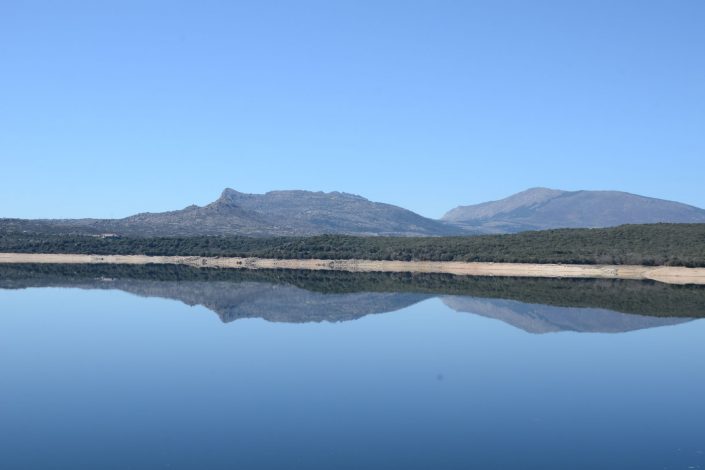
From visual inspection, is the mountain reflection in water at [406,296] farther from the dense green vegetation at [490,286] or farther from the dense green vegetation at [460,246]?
the dense green vegetation at [460,246]

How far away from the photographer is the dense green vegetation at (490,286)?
49500 millimetres

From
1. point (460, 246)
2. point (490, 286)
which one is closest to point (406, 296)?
point (490, 286)

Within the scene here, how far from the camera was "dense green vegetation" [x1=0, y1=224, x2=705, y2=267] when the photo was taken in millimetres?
82438

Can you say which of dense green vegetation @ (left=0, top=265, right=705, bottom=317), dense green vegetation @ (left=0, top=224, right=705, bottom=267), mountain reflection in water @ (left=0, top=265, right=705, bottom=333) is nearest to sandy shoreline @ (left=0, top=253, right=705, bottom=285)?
dense green vegetation @ (left=0, top=224, right=705, bottom=267)

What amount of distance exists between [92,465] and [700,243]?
7792 cm

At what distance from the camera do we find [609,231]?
9525cm

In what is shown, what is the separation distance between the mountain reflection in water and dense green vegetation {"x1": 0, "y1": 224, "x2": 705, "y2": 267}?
12.2 metres

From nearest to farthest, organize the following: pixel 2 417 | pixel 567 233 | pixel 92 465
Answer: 1. pixel 92 465
2. pixel 2 417
3. pixel 567 233

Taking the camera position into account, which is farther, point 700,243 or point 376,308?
point 700,243

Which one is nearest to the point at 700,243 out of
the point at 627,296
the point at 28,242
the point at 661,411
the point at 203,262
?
the point at 627,296

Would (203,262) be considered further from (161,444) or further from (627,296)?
(161,444)

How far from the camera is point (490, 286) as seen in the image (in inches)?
2559

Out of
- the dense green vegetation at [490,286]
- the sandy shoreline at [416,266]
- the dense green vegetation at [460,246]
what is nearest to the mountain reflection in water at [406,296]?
the dense green vegetation at [490,286]

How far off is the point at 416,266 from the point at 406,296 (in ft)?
127
